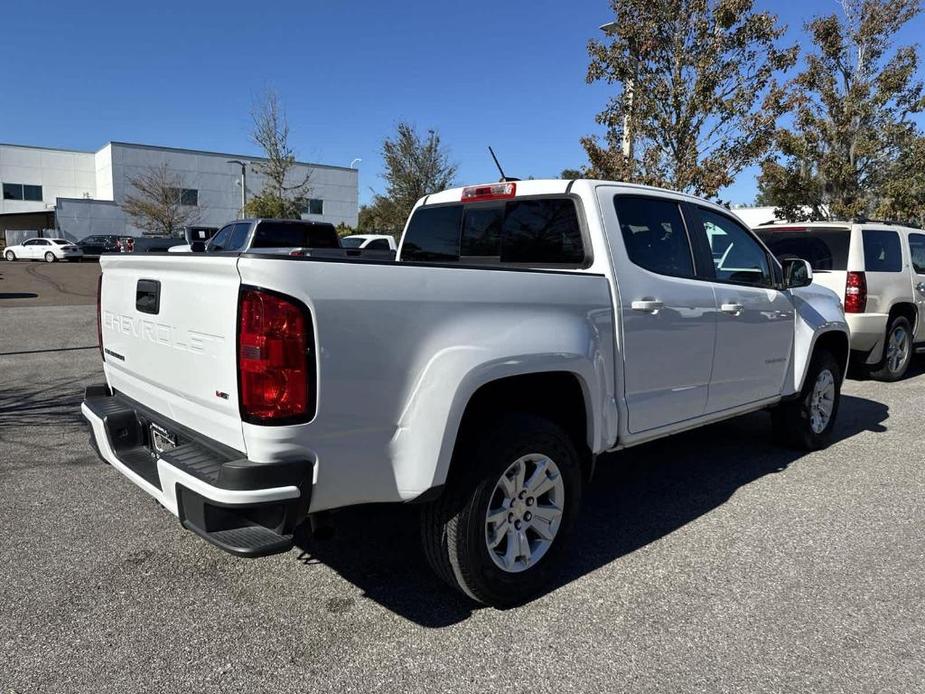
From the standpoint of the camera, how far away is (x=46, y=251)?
36.8 m

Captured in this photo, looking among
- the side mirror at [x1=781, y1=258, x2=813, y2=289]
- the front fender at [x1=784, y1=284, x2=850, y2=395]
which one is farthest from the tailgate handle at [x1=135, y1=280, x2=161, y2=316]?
the front fender at [x1=784, y1=284, x2=850, y2=395]

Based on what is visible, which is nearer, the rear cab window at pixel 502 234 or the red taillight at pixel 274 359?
the red taillight at pixel 274 359

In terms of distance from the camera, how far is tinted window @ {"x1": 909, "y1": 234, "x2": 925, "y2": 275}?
8.79m

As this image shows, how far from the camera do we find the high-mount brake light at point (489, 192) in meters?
3.94

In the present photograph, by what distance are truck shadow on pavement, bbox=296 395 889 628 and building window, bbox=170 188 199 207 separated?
47951 mm

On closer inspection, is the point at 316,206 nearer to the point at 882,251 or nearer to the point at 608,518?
the point at 882,251

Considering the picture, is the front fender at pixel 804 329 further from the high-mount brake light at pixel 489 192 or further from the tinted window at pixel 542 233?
the high-mount brake light at pixel 489 192

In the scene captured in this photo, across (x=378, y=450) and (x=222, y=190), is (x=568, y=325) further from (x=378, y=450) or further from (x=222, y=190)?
(x=222, y=190)

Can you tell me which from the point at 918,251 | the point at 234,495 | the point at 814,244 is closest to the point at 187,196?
the point at 814,244

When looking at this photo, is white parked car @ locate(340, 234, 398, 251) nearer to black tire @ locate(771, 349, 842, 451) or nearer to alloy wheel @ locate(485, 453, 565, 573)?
black tire @ locate(771, 349, 842, 451)

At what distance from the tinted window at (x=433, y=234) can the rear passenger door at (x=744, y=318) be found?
1520 mm

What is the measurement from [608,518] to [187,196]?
50837 millimetres

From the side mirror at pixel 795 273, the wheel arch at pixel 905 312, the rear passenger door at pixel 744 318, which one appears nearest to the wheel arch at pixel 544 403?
the rear passenger door at pixel 744 318

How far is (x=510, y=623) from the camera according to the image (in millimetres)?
2939
